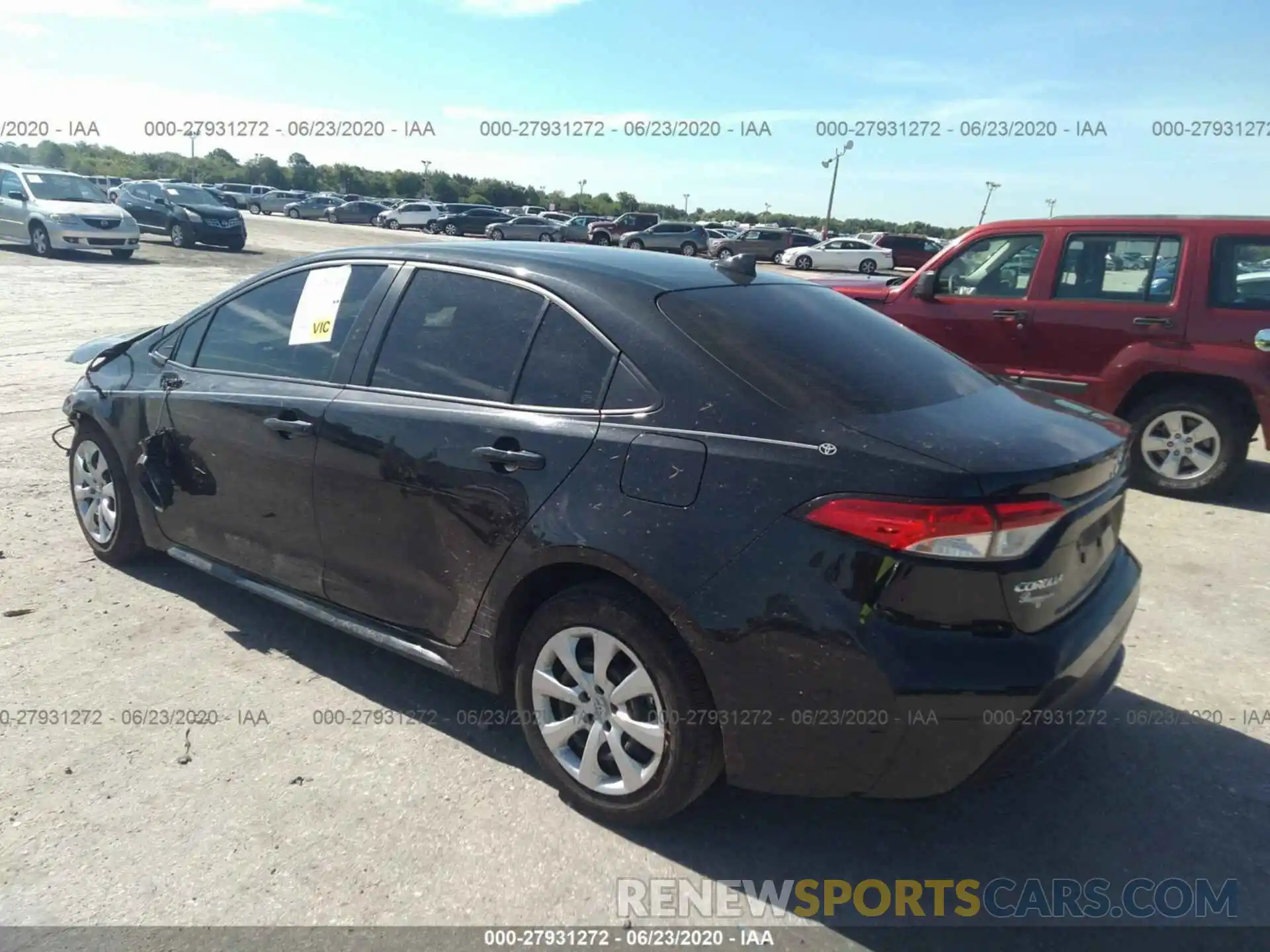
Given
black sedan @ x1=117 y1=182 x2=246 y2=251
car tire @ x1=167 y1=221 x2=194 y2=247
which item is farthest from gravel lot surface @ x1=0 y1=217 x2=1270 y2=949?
car tire @ x1=167 y1=221 x2=194 y2=247

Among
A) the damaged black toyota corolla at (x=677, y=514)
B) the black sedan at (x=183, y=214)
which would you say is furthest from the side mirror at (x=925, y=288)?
the black sedan at (x=183, y=214)

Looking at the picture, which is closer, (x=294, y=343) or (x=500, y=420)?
(x=500, y=420)

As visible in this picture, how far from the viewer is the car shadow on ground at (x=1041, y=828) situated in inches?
100

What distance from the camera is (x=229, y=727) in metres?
3.38

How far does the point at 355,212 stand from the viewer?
51.2m

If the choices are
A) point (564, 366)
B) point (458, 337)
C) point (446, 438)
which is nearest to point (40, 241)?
point (458, 337)

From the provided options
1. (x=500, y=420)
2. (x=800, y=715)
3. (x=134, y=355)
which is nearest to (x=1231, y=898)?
(x=800, y=715)

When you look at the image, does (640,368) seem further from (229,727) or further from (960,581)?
(229,727)

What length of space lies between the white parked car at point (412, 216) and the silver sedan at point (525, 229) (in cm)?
349

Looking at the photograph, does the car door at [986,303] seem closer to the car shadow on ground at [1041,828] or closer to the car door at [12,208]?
the car shadow on ground at [1041,828]

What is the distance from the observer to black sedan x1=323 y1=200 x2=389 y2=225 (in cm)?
5116

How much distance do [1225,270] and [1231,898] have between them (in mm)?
4983

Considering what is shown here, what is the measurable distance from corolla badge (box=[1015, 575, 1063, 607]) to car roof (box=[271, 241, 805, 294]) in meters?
1.46

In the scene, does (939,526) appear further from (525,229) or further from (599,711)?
(525,229)
